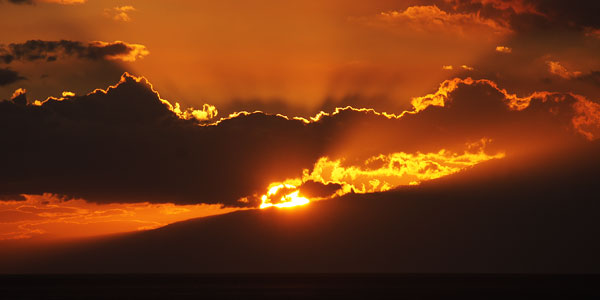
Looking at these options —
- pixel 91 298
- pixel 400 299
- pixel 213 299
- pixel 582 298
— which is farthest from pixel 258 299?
pixel 582 298

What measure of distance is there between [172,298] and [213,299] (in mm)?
10437

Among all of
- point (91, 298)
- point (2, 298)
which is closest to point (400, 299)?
point (91, 298)

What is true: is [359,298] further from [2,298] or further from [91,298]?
[2,298]

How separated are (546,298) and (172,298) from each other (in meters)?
63.9

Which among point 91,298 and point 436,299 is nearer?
point 436,299

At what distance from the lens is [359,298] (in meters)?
112

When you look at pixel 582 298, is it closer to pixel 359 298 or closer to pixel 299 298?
pixel 359 298

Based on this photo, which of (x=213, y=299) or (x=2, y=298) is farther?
(x=2, y=298)

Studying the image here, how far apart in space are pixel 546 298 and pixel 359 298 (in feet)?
104

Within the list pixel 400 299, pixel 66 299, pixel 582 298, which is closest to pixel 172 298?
pixel 66 299

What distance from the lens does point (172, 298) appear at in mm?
115250

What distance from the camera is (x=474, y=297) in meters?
113

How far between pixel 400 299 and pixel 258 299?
78.1ft

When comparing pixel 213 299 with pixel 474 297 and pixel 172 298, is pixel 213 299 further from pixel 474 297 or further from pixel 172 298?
pixel 474 297
